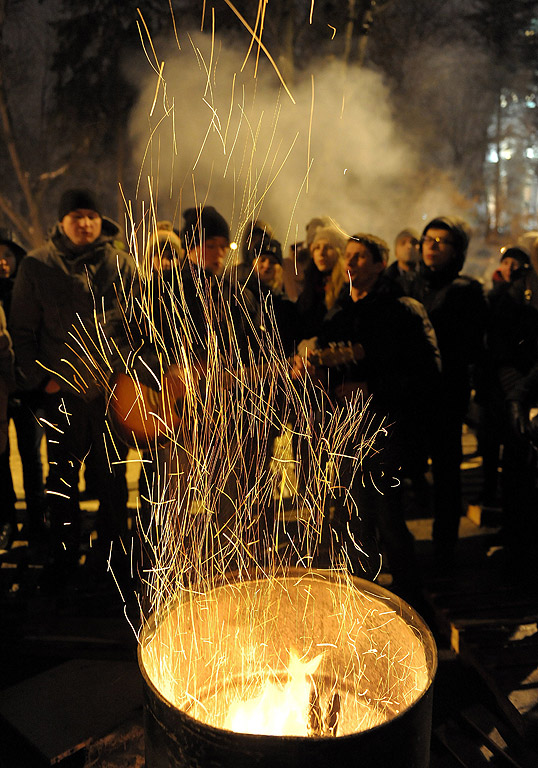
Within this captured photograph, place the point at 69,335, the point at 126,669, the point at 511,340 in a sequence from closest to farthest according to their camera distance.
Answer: the point at 126,669 < the point at 69,335 < the point at 511,340

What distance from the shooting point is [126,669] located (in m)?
2.85

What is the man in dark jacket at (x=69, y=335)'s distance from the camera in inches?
132

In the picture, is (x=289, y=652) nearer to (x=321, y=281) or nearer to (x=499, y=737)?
(x=499, y=737)

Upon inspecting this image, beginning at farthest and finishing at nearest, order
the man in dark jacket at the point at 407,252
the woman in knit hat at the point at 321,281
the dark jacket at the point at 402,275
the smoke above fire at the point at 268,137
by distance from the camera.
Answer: the smoke above fire at the point at 268,137, the man in dark jacket at the point at 407,252, the dark jacket at the point at 402,275, the woman in knit hat at the point at 321,281

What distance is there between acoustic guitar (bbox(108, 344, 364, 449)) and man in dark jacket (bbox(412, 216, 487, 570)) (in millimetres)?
690

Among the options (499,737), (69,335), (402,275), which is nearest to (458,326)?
(499,737)

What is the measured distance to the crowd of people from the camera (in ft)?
10.4

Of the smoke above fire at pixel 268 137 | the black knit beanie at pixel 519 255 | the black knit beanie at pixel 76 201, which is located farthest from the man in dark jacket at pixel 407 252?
the black knit beanie at pixel 76 201

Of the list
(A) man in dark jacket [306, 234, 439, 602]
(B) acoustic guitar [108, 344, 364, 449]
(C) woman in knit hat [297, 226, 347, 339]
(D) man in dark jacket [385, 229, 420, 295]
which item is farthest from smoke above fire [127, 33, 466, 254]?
(B) acoustic guitar [108, 344, 364, 449]

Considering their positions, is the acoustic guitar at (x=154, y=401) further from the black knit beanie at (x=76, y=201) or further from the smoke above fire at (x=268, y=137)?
the smoke above fire at (x=268, y=137)

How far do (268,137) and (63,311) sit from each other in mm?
8249

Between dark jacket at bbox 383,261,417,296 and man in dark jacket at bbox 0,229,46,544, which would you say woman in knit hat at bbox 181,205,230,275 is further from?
dark jacket at bbox 383,261,417,296

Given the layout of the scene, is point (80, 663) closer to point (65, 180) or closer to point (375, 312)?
point (375, 312)

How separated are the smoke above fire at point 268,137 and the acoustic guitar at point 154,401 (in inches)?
238
